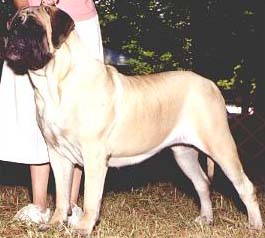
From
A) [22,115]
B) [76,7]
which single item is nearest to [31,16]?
[76,7]

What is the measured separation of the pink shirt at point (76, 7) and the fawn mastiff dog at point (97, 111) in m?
0.47

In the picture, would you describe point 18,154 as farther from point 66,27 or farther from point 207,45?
point 207,45

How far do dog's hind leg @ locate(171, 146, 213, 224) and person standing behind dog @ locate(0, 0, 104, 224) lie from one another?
2.70ft

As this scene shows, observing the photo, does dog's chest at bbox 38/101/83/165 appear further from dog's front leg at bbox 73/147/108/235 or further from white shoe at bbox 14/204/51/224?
white shoe at bbox 14/204/51/224

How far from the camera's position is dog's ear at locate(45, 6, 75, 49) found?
3.74 metres

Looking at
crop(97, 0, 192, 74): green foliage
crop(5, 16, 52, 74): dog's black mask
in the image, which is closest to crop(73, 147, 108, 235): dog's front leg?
crop(5, 16, 52, 74): dog's black mask

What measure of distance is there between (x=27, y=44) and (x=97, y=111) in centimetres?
59

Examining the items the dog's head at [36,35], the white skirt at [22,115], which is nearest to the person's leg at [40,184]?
the white skirt at [22,115]

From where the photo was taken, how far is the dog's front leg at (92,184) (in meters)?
3.86

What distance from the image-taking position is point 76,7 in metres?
4.37

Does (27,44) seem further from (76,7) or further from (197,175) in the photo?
(197,175)

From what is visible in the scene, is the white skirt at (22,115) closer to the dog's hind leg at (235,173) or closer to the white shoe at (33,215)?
the white shoe at (33,215)

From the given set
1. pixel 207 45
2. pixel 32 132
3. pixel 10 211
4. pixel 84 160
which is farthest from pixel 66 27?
pixel 207 45

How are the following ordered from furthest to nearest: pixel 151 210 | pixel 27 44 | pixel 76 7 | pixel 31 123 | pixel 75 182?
pixel 151 210 < pixel 75 182 < pixel 31 123 < pixel 76 7 < pixel 27 44
